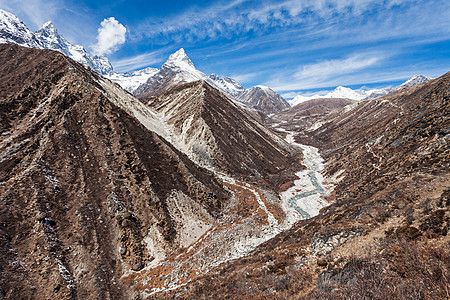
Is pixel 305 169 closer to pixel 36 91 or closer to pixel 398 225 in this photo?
pixel 398 225

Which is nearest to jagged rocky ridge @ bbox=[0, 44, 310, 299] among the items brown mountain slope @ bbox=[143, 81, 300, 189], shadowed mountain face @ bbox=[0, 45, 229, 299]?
shadowed mountain face @ bbox=[0, 45, 229, 299]

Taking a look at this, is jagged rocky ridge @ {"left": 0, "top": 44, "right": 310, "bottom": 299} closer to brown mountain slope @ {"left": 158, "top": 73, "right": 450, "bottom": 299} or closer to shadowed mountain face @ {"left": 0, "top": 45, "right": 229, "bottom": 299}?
shadowed mountain face @ {"left": 0, "top": 45, "right": 229, "bottom": 299}

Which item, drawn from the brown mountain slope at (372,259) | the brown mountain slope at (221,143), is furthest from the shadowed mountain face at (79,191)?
the brown mountain slope at (221,143)

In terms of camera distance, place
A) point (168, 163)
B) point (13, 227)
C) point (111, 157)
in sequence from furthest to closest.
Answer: point (168, 163)
point (111, 157)
point (13, 227)

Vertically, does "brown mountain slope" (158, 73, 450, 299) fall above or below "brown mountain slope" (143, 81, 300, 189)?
below

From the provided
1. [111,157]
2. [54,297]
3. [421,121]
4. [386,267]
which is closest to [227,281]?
[386,267]

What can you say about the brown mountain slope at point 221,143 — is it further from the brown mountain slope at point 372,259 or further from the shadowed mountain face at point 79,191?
the brown mountain slope at point 372,259
